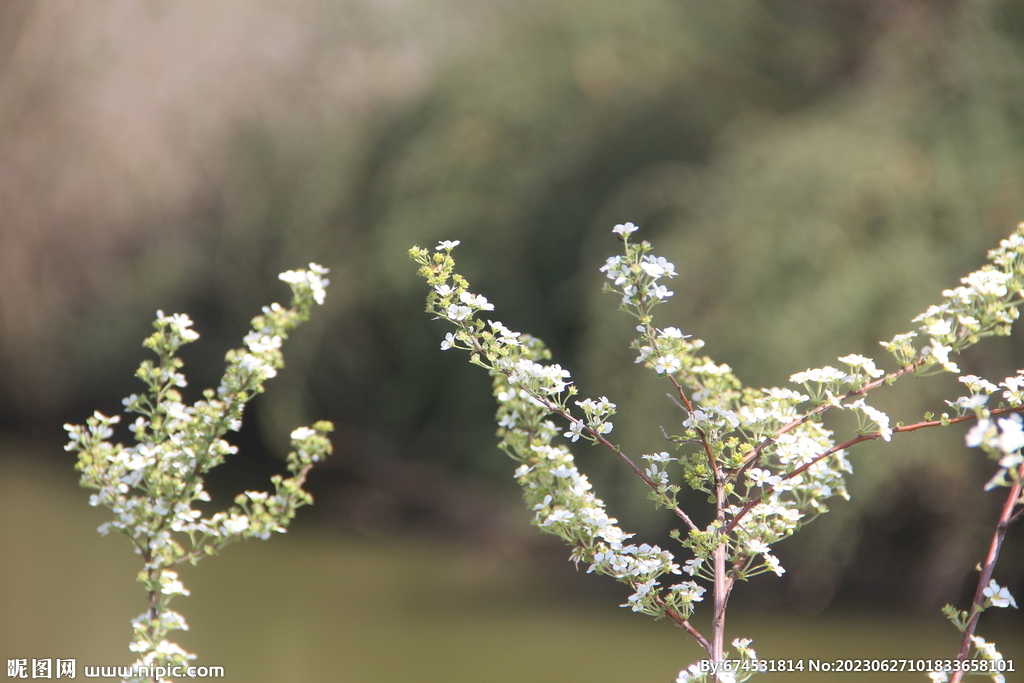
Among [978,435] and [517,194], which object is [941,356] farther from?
[517,194]

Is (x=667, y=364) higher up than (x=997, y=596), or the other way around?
(x=667, y=364)

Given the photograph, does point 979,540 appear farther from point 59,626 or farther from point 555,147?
point 59,626

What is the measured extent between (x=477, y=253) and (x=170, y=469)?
365cm

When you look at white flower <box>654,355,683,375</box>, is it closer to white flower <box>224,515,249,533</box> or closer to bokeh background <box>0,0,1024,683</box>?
white flower <box>224,515,249,533</box>

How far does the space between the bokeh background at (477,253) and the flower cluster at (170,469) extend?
236cm

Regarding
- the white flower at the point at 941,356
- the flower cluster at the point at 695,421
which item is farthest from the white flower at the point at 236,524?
the white flower at the point at 941,356

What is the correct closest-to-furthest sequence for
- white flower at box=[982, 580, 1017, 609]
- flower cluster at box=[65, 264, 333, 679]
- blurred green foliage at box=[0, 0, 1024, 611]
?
white flower at box=[982, 580, 1017, 609] → flower cluster at box=[65, 264, 333, 679] → blurred green foliage at box=[0, 0, 1024, 611]

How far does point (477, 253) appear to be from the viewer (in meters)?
4.79

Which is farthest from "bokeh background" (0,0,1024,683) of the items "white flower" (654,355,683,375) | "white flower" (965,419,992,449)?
"white flower" (965,419,992,449)

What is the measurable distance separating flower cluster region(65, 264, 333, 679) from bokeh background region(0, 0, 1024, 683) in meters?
2.36

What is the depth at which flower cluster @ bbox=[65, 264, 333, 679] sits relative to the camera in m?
1.20

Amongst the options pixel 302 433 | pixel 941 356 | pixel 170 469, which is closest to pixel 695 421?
pixel 941 356

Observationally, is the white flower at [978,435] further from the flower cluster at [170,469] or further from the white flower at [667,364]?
the flower cluster at [170,469]

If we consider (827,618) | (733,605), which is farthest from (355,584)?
(827,618)
